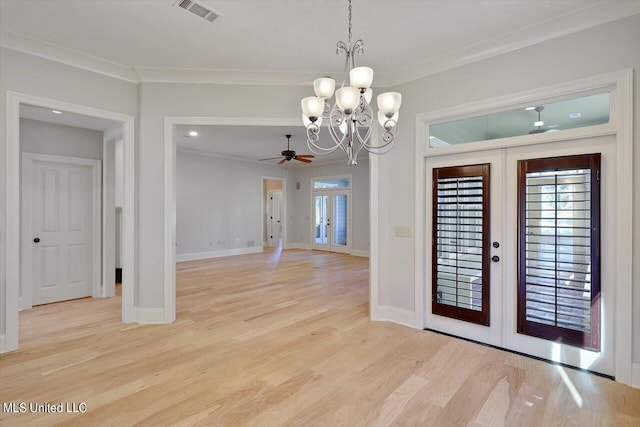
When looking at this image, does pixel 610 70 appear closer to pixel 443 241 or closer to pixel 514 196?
pixel 514 196

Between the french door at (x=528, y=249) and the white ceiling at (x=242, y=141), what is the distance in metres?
3.00

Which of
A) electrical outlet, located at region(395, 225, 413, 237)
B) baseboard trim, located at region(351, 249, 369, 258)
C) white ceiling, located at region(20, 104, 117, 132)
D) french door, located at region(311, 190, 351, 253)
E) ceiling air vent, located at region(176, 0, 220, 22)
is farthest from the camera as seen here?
french door, located at region(311, 190, 351, 253)

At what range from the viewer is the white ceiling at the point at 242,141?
6094mm

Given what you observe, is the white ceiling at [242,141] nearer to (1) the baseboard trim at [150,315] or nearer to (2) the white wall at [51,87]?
(2) the white wall at [51,87]

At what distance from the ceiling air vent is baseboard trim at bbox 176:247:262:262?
6504 mm

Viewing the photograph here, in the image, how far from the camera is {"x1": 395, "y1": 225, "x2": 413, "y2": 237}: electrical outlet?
11.9 ft

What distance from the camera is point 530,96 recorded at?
2.83 meters

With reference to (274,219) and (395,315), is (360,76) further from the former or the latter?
(274,219)

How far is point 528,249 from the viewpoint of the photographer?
289 cm

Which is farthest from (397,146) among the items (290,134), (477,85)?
(290,134)

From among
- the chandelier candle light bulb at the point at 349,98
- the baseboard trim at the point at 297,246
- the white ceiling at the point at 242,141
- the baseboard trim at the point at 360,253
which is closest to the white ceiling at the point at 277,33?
the chandelier candle light bulb at the point at 349,98

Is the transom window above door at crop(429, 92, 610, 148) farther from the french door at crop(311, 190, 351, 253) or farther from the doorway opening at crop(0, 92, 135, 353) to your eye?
the french door at crop(311, 190, 351, 253)

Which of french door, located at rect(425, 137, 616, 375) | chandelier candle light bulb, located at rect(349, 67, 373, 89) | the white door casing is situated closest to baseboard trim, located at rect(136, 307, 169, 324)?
the white door casing

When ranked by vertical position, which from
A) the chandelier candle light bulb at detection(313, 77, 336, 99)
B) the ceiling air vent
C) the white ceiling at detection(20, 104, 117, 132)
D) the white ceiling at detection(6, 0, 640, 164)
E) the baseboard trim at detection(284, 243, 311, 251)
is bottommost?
the baseboard trim at detection(284, 243, 311, 251)
